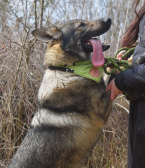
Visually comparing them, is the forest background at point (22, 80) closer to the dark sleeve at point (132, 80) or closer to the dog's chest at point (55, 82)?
the dog's chest at point (55, 82)

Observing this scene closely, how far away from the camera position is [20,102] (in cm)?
341

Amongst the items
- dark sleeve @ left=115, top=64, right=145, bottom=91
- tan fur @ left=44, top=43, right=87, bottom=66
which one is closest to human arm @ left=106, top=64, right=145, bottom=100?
dark sleeve @ left=115, top=64, right=145, bottom=91

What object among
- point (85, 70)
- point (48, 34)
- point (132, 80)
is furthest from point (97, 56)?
point (48, 34)

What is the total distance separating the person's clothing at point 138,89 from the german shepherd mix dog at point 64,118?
36 centimetres

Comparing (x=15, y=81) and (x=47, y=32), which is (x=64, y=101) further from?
(x=15, y=81)

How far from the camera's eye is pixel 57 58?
6.92 feet

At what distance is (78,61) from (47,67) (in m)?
0.42

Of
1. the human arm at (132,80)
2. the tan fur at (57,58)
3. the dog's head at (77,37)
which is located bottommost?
the human arm at (132,80)

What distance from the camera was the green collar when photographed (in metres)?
1.86

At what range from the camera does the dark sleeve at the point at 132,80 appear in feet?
4.63

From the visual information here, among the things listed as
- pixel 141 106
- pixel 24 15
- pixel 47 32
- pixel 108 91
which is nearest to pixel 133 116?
pixel 141 106

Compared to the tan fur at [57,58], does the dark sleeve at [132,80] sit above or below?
below

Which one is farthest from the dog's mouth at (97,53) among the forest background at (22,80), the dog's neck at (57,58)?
the forest background at (22,80)

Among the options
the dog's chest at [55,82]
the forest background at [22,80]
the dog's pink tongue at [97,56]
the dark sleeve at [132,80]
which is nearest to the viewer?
the dark sleeve at [132,80]
